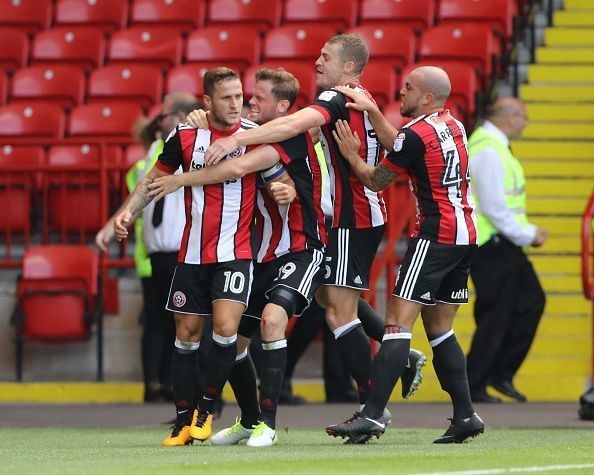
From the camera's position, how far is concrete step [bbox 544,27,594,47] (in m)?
15.0

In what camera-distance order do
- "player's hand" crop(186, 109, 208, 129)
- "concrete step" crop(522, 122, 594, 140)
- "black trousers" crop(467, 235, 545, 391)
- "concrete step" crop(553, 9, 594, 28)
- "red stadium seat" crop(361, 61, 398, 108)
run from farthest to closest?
1. "concrete step" crop(553, 9, 594, 28)
2. "concrete step" crop(522, 122, 594, 140)
3. "red stadium seat" crop(361, 61, 398, 108)
4. "black trousers" crop(467, 235, 545, 391)
5. "player's hand" crop(186, 109, 208, 129)

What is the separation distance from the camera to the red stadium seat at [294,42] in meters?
14.2

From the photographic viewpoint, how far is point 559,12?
50.6 feet

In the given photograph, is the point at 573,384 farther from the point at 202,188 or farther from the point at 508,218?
the point at 202,188

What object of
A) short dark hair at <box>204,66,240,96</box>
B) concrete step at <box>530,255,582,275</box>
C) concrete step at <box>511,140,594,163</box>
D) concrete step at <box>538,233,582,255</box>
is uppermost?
short dark hair at <box>204,66,240,96</box>

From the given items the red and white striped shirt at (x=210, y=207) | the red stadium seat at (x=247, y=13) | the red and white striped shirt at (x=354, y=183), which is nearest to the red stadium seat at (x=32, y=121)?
the red stadium seat at (x=247, y=13)

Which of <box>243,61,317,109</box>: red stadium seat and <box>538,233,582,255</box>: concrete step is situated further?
<box>243,61,317,109</box>: red stadium seat

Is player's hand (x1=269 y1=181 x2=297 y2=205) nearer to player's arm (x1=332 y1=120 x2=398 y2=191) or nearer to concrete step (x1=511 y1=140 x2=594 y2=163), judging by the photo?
player's arm (x1=332 y1=120 x2=398 y2=191)

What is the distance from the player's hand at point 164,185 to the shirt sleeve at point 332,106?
0.76 m

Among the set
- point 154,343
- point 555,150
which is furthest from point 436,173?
point 555,150

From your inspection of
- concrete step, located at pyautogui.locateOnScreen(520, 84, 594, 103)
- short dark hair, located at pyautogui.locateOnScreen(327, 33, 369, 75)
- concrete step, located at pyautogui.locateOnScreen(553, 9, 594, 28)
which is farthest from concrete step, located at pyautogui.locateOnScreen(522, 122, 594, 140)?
short dark hair, located at pyautogui.locateOnScreen(327, 33, 369, 75)

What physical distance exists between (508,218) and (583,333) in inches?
59.8

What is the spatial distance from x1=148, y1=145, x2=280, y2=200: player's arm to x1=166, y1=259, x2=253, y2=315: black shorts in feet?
Result: 1.30

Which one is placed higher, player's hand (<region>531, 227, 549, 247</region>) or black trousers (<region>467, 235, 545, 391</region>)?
player's hand (<region>531, 227, 549, 247</region>)
